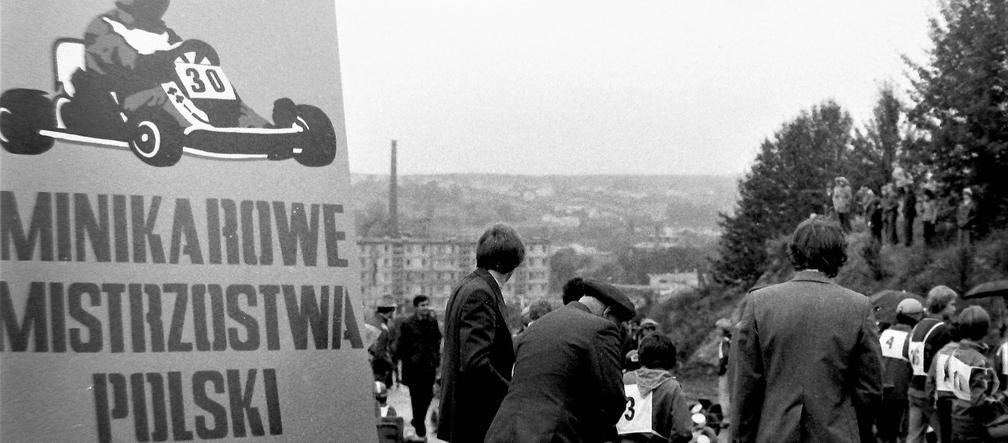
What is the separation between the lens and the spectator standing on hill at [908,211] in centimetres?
3259

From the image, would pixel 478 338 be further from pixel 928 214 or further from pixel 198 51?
pixel 928 214

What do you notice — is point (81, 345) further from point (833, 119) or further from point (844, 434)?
point (833, 119)

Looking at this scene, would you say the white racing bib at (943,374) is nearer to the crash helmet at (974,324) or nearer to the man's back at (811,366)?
the crash helmet at (974,324)

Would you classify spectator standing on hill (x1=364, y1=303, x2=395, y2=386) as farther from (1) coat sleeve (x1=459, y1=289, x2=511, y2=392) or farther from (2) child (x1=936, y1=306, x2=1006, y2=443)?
(1) coat sleeve (x1=459, y1=289, x2=511, y2=392)

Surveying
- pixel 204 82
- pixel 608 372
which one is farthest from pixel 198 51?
pixel 608 372

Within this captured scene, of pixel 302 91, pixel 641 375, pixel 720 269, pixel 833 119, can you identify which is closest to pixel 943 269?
pixel 641 375

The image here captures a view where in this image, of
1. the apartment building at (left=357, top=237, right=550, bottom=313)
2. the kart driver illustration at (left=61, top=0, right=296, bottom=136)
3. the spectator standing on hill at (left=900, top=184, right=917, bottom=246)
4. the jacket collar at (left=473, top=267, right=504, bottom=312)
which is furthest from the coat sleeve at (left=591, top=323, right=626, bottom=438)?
the apartment building at (left=357, top=237, right=550, bottom=313)

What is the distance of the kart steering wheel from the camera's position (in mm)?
6375

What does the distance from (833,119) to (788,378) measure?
84.8 metres

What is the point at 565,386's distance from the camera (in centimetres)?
626

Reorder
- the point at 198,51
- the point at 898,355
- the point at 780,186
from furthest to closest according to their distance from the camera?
the point at 780,186, the point at 898,355, the point at 198,51

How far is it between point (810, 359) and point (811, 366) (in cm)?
3

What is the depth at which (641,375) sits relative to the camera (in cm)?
785

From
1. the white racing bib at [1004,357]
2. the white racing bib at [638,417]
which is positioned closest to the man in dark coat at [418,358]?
the white racing bib at [1004,357]
